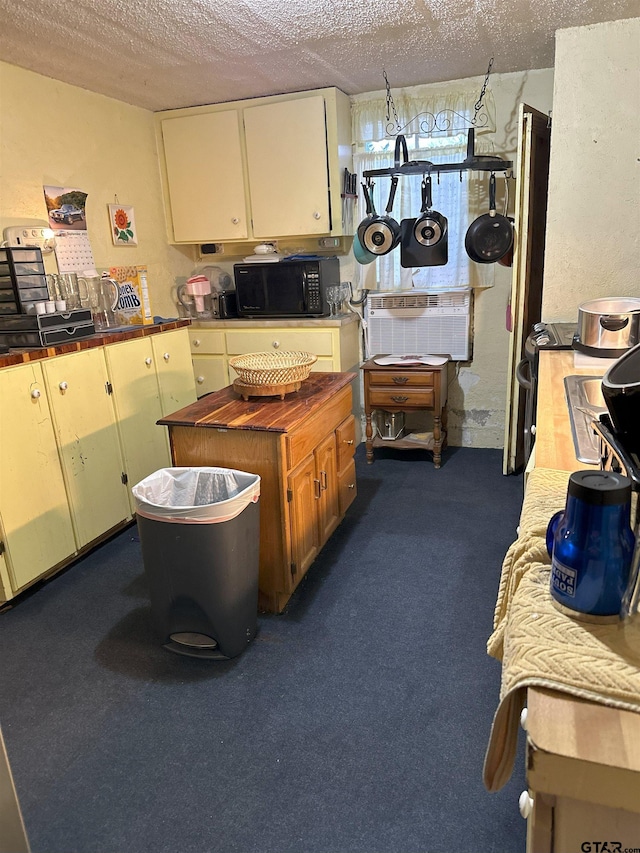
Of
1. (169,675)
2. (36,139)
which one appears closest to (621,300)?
(169,675)

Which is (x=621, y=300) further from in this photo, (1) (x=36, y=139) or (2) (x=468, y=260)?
(1) (x=36, y=139)

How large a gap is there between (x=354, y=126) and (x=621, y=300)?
7.14ft

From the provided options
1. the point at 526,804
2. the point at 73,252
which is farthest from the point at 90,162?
the point at 526,804

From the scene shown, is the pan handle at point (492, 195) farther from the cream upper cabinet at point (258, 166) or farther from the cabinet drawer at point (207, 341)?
the cabinet drawer at point (207, 341)

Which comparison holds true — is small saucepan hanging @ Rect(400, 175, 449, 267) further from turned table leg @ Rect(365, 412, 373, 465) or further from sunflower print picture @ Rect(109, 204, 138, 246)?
sunflower print picture @ Rect(109, 204, 138, 246)

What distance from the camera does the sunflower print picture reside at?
3439 millimetres

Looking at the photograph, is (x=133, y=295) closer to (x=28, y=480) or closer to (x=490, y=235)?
(x=28, y=480)

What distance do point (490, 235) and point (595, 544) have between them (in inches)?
121

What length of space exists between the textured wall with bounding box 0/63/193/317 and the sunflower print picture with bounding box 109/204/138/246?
41 millimetres

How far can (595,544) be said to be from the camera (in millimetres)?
738

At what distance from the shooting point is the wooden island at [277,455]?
2107 millimetres

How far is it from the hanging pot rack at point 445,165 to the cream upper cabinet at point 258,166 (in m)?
0.32

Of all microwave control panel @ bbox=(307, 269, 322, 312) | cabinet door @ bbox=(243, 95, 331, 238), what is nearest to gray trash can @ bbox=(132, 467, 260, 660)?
microwave control panel @ bbox=(307, 269, 322, 312)

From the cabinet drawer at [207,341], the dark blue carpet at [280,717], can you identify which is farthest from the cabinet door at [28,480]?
the cabinet drawer at [207,341]
